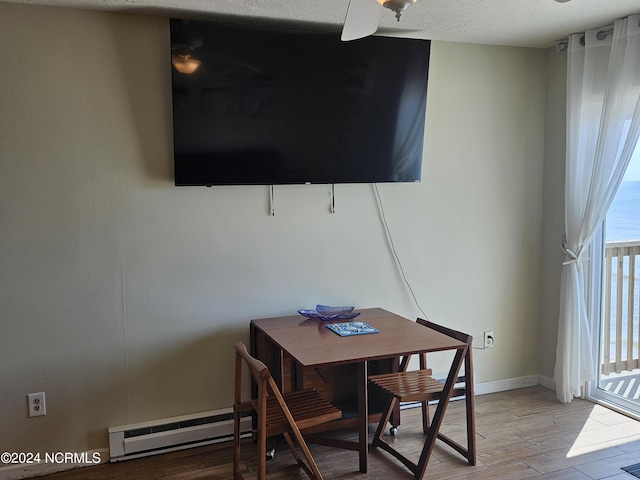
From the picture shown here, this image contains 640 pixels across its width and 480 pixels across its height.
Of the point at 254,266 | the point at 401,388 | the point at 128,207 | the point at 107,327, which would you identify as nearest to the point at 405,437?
the point at 401,388

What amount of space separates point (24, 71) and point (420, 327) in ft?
7.52


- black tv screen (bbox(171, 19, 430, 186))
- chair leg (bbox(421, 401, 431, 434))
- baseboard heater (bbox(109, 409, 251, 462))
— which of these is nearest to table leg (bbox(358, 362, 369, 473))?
chair leg (bbox(421, 401, 431, 434))

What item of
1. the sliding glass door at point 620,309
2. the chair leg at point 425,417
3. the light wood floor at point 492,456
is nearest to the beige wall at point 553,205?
the sliding glass door at point 620,309

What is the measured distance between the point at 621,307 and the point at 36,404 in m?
3.48

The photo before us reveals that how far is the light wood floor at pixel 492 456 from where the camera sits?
273cm

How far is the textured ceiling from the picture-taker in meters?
2.69

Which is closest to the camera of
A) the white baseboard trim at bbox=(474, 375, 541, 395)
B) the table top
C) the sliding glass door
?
the table top

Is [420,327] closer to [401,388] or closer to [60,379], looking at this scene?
[401,388]

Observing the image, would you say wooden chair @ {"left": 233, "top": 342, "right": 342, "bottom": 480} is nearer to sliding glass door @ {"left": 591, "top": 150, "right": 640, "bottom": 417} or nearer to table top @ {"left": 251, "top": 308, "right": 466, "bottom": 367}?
table top @ {"left": 251, "top": 308, "right": 466, "bottom": 367}

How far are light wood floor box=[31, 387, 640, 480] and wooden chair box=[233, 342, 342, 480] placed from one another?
0.20 metres

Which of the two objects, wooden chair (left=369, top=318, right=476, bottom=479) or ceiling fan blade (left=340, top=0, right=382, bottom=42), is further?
wooden chair (left=369, top=318, right=476, bottom=479)

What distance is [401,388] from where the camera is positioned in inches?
110

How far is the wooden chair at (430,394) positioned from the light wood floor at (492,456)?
56 mm

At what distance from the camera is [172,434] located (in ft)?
9.78
